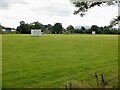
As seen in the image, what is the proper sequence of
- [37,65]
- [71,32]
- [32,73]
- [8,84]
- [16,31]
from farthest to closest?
[71,32]
[16,31]
[37,65]
[32,73]
[8,84]

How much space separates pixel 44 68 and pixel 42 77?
2749 millimetres

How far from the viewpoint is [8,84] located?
12180 millimetres

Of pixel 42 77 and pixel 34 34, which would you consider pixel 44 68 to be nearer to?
pixel 42 77

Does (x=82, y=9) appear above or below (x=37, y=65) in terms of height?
above

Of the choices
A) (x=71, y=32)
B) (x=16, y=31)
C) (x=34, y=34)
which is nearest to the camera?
(x=34, y=34)

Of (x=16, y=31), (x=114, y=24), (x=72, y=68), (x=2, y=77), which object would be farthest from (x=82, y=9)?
(x=16, y=31)

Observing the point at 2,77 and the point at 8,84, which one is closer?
the point at 8,84

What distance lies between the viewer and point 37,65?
17688 millimetres

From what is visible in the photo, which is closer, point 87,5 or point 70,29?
point 87,5

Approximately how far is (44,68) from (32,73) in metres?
1.74

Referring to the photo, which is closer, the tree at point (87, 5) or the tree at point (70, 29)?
the tree at point (87, 5)

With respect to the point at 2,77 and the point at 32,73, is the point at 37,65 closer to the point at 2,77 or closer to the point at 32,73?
the point at 32,73

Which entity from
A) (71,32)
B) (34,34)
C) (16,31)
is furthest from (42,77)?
(71,32)

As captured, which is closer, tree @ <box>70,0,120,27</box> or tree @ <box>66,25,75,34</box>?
tree @ <box>70,0,120,27</box>
